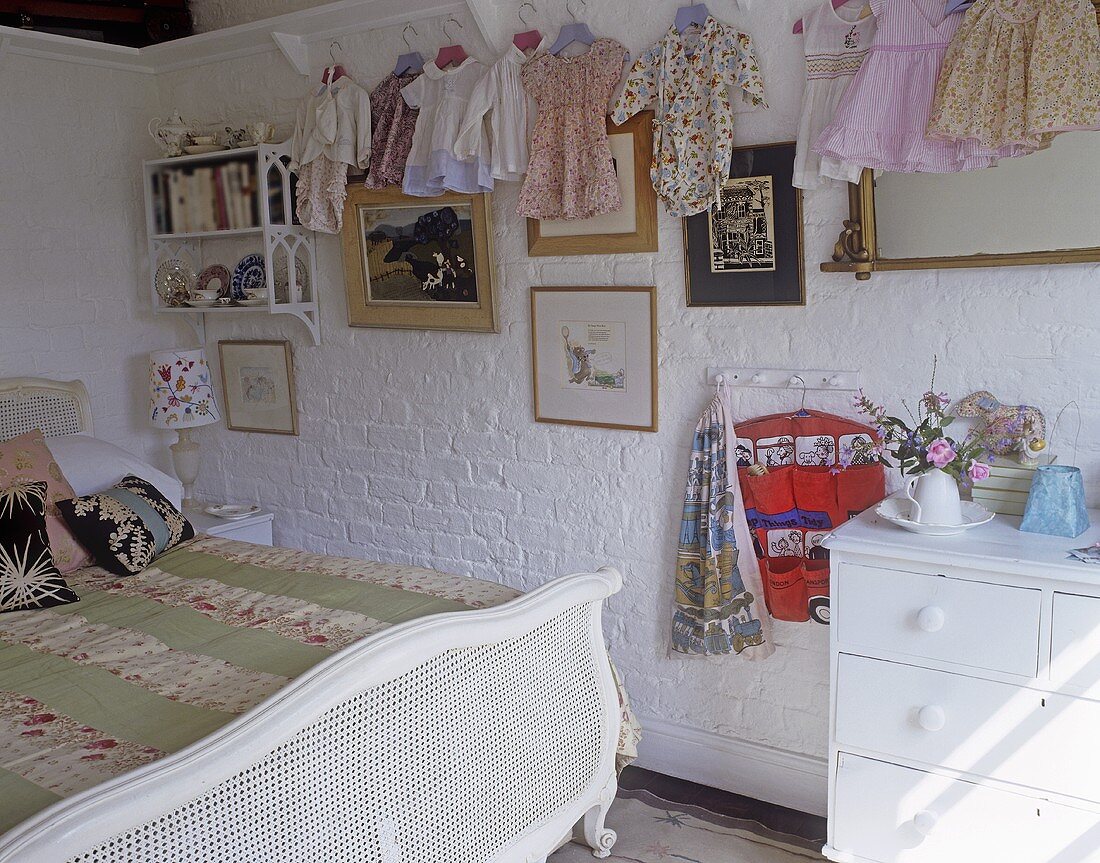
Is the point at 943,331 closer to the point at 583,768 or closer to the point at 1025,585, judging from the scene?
the point at 1025,585

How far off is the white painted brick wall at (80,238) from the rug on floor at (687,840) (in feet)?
8.40

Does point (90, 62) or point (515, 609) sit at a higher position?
point (90, 62)

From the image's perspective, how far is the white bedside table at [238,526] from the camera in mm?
3740

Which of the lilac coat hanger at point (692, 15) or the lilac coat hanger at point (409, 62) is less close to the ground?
the lilac coat hanger at point (409, 62)

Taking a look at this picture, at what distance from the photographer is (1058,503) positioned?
2.17m

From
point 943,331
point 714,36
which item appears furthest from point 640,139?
point 943,331

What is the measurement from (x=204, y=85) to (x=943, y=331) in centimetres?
302

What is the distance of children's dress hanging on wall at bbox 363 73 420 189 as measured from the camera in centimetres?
334

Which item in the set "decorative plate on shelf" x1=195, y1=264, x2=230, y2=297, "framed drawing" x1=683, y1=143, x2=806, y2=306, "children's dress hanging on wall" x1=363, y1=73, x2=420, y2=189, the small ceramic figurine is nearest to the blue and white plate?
"decorative plate on shelf" x1=195, y1=264, x2=230, y2=297

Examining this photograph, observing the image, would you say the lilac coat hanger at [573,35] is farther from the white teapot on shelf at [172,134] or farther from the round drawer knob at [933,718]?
the round drawer knob at [933,718]

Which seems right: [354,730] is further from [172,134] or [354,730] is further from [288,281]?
[172,134]

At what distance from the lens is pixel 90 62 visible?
3893mm

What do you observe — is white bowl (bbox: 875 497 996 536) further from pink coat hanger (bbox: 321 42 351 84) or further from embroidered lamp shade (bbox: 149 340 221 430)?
embroidered lamp shade (bbox: 149 340 221 430)

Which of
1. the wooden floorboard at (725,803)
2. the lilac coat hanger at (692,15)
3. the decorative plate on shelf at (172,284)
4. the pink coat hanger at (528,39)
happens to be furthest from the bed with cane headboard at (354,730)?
the pink coat hanger at (528,39)
